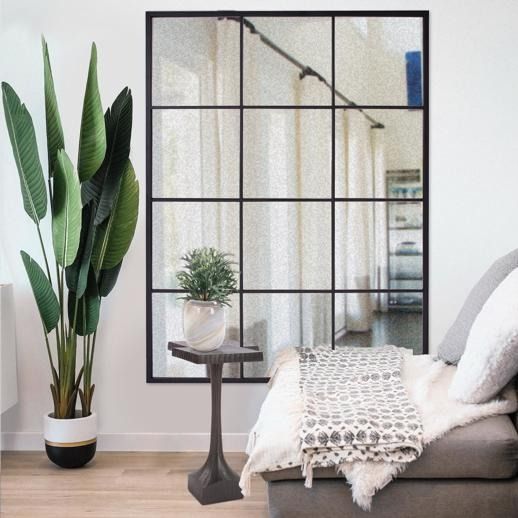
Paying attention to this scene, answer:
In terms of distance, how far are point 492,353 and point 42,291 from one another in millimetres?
2108

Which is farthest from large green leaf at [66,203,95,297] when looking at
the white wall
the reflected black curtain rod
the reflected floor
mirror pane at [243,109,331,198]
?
the reflected floor

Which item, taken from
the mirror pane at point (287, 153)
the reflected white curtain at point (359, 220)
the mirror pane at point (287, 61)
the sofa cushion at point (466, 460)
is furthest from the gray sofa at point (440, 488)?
the mirror pane at point (287, 61)

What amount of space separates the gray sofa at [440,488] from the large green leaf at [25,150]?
185cm

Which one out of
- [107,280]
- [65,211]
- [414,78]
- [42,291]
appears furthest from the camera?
[414,78]

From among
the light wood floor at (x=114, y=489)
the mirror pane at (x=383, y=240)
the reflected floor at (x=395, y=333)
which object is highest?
the mirror pane at (x=383, y=240)

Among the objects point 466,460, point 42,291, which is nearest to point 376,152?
point 42,291

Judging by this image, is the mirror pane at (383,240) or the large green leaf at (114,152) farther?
the mirror pane at (383,240)

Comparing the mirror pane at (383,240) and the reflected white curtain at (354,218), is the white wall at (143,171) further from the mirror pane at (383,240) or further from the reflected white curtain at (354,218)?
the reflected white curtain at (354,218)

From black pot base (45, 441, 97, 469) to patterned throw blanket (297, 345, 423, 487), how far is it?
123cm

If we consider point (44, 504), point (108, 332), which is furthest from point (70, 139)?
point (44, 504)

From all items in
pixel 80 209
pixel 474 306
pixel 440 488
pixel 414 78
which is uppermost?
pixel 414 78

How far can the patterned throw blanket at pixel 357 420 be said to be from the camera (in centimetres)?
246

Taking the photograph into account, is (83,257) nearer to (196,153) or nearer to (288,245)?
(196,153)

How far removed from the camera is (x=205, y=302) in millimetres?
3320
